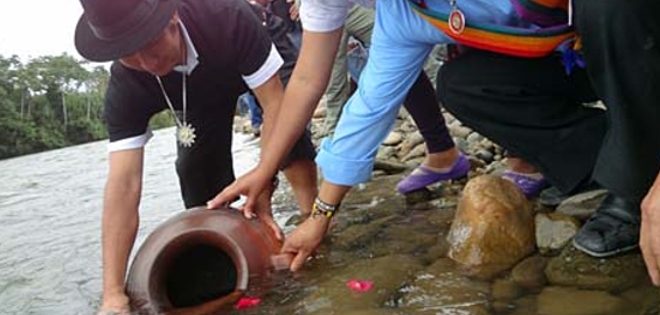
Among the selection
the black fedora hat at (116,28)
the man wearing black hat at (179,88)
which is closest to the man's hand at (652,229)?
the man wearing black hat at (179,88)

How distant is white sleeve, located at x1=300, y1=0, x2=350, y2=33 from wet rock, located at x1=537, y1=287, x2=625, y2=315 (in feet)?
3.85

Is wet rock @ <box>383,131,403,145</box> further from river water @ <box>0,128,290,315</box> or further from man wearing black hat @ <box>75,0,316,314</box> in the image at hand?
man wearing black hat @ <box>75,0,316,314</box>

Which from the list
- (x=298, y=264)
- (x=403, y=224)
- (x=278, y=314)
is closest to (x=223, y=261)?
(x=298, y=264)

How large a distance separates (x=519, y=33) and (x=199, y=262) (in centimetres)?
147

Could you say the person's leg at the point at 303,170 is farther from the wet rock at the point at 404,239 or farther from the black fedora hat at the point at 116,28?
the black fedora hat at the point at 116,28

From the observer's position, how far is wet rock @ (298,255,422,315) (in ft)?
6.83

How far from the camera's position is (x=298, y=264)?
2496 mm

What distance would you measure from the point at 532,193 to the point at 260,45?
1344 millimetres

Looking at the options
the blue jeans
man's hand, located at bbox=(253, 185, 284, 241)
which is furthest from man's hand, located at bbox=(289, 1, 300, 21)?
man's hand, located at bbox=(253, 185, 284, 241)

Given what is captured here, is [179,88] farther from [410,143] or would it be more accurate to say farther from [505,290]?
[410,143]

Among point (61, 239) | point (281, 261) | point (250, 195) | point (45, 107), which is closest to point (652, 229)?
point (281, 261)

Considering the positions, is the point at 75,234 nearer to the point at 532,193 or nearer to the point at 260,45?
the point at 260,45

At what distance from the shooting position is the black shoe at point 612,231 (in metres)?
1.99

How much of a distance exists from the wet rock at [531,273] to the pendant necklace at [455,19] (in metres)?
0.78
